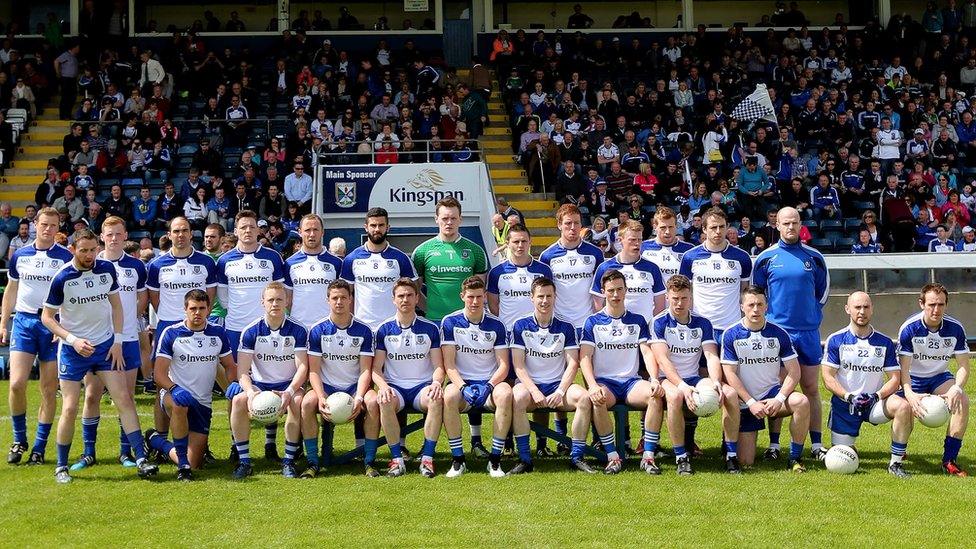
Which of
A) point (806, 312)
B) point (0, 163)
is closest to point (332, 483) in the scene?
point (806, 312)

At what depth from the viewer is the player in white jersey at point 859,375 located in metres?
8.60

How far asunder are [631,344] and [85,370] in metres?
4.16

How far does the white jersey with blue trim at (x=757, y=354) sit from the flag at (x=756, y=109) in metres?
16.3

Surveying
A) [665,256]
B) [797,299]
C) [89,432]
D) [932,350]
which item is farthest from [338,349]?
[932,350]

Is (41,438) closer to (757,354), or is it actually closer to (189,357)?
(189,357)

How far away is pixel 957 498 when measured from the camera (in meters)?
7.58

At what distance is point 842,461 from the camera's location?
834 centimetres

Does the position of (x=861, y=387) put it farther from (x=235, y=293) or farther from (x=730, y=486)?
(x=235, y=293)

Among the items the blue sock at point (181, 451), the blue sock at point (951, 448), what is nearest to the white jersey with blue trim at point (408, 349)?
the blue sock at point (181, 451)

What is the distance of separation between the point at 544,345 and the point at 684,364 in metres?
1.09

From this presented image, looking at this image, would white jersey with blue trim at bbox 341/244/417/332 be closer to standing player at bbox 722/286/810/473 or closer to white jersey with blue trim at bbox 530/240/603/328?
white jersey with blue trim at bbox 530/240/603/328

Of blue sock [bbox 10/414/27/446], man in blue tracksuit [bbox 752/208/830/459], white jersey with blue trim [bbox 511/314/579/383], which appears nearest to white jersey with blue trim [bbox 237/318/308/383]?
white jersey with blue trim [bbox 511/314/579/383]

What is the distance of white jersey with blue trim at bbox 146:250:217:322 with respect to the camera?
9805mm

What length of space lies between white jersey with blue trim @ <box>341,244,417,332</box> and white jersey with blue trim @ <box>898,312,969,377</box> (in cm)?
395
